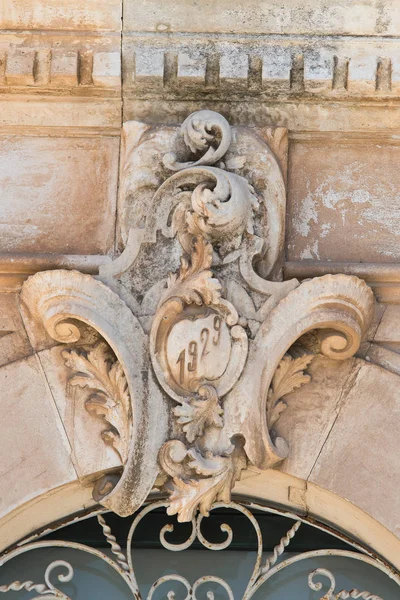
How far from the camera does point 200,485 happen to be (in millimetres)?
4562

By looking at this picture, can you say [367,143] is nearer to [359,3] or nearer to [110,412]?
[359,3]

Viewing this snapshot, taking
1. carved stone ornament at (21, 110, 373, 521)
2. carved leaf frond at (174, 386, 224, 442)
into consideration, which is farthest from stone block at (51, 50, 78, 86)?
carved leaf frond at (174, 386, 224, 442)

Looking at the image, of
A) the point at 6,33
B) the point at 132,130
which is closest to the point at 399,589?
the point at 132,130

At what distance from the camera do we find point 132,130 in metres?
4.99

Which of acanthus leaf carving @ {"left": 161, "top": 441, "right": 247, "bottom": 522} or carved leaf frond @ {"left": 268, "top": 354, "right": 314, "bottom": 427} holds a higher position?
carved leaf frond @ {"left": 268, "top": 354, "right": 314, "bottom": 427}

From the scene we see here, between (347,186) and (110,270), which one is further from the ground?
(347,186)

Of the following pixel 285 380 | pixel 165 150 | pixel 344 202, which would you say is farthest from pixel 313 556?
pixel 165 150

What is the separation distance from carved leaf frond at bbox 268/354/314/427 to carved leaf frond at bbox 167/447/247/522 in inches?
9.7

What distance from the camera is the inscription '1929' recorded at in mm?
4641

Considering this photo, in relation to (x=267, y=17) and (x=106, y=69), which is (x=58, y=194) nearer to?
(x=106, y=69)

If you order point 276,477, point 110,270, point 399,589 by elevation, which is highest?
point 110,270

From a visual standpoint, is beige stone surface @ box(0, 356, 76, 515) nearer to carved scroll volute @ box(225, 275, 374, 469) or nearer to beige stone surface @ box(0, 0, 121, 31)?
carved scroll volute @ box(225, 275, 374, 469)

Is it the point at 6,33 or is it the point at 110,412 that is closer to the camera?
the point at 110,412

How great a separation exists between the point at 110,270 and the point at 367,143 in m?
1.07
